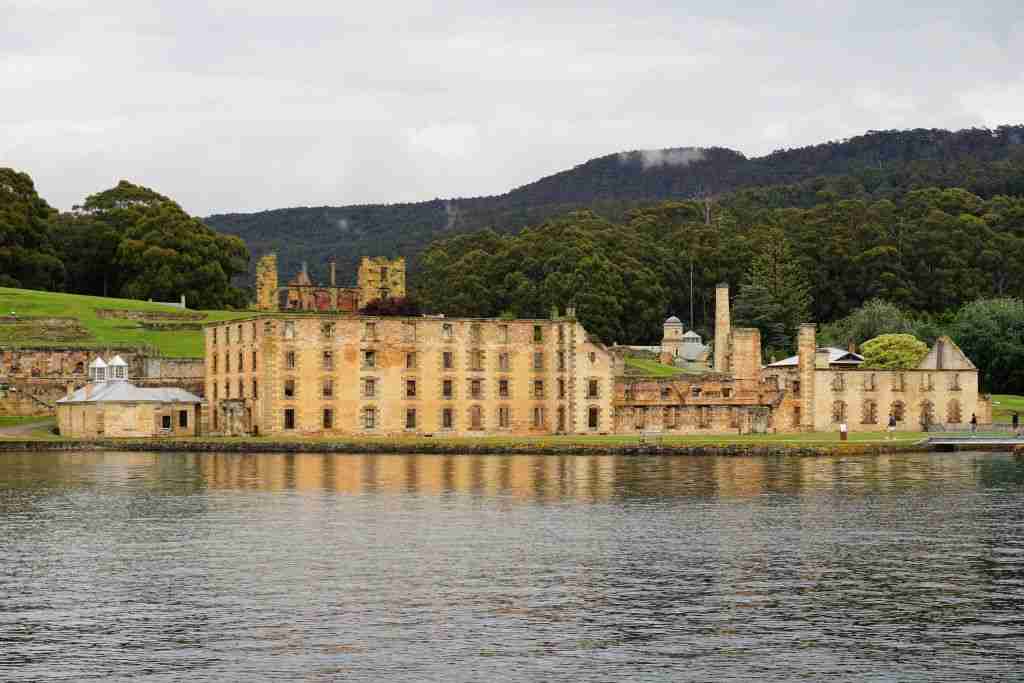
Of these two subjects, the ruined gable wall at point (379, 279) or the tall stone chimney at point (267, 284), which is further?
the ruined gable wall at point (379, 279)

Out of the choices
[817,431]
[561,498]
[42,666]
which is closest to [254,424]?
[817,431]

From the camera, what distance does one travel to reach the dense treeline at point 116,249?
13950 cm

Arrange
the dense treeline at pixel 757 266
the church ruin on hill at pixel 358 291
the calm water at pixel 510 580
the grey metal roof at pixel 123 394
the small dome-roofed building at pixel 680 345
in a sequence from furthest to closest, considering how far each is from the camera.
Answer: the church ruin on hill at pixel 358 291, the dense treeline at pixel 757 266, the small dome-roofed building at pixel 680 345, the grey metal roof at pixel 123 394, the calm water at pixel 510 580

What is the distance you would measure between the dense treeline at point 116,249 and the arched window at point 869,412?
6168cm

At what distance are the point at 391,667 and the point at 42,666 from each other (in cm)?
602

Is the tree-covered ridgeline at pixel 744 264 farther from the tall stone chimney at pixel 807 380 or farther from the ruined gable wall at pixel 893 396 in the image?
the ruined gable wall at pixel 893 396

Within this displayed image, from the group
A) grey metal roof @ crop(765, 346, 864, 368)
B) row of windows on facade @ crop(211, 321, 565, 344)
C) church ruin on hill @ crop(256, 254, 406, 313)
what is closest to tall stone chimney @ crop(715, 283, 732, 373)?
grey metal roof @ crop(765, 346, 864, 368)

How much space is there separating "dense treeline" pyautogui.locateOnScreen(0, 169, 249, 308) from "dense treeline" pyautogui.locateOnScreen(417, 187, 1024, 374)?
25.1 m

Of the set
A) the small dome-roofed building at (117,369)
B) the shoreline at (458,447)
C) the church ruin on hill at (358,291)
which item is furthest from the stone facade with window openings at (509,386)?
the church ruin on hill at (358,291)

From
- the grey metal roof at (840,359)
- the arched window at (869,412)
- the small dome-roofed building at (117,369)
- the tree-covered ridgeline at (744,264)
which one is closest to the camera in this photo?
the small dome-roofed building at (117,369)

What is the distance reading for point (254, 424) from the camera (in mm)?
97938

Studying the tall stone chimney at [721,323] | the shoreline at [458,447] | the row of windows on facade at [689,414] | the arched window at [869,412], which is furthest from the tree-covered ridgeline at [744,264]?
the shoreline at [458,447]

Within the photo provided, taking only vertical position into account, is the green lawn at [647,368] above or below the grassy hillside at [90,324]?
below

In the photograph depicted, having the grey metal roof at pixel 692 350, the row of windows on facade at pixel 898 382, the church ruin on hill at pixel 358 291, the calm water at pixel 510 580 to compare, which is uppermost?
the church ruin on hill at pixel 358 291
